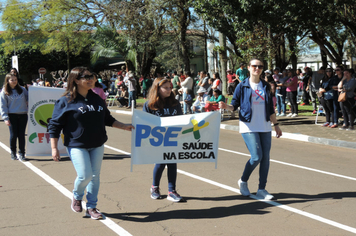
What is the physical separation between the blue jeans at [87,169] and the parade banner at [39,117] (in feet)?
13.1

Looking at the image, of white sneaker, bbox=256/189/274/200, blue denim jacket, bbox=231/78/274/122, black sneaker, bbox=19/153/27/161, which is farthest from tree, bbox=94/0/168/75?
white sneaker, bbox=256/189/274/200

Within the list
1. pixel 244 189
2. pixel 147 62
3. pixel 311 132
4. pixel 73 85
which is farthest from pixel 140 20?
pixel 73 85

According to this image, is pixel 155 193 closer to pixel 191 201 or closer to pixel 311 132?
pixel 191 201

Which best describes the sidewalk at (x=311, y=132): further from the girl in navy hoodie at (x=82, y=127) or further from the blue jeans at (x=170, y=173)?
the girl in navy hoodie at (x=82, y=127)

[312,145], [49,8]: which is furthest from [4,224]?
[49,8]

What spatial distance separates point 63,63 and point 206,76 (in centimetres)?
4454

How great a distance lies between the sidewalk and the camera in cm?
1072

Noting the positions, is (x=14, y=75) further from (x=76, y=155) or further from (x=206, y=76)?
(x=206, y=76)

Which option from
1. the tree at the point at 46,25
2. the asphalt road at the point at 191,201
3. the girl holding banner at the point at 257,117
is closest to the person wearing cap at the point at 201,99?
the asphalt road at the point at 191,201

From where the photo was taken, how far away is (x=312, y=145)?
10.8 m

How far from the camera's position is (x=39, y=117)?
28.2 feet

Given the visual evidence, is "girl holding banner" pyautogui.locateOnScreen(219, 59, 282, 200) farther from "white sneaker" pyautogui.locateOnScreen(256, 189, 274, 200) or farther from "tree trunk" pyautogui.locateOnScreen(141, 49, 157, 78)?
"tree trunk" pyautogui.locateOnScreen(141, 49, 157, 78)

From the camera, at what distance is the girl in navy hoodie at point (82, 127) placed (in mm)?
4586

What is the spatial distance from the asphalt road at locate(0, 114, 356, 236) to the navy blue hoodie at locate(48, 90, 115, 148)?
952 mm
